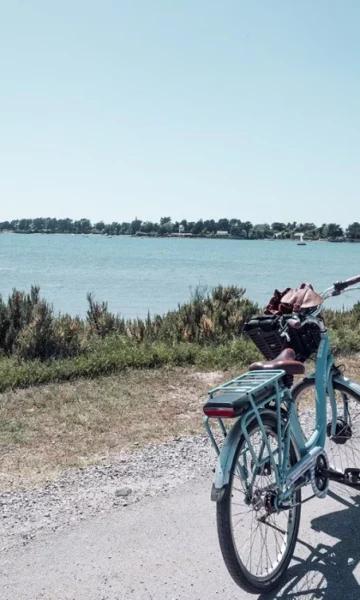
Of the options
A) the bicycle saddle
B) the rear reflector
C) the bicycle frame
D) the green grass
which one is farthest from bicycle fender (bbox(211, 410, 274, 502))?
the green grass

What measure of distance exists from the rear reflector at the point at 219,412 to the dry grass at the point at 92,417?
7.18 ft

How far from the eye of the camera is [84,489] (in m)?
4.48

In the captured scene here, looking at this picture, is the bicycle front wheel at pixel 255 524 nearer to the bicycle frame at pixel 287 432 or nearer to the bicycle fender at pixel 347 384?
the bicycle frame at pixel 287 432

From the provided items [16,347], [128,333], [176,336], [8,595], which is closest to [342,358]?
[176,336]

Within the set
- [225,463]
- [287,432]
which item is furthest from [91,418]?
[225,463]

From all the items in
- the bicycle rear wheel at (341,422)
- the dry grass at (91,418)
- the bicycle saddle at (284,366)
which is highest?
the bicycle saddle at (284,366)

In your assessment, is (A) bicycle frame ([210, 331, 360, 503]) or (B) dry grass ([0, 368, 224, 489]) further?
(B) dry grass ([0, 368, 224, 489])

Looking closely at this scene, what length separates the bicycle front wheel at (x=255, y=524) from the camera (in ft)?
9.78

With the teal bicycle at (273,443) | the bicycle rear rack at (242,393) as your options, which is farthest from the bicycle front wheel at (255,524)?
the bicycle rear rack at (242,393)

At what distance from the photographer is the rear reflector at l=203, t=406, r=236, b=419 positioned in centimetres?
293

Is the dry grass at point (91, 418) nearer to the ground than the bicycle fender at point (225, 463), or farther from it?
nearer to the ground

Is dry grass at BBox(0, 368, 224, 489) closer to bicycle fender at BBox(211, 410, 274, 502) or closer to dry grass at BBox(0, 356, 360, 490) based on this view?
dry grass at BBox(0, 356, 360, 490)

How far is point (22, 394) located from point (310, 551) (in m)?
4.32

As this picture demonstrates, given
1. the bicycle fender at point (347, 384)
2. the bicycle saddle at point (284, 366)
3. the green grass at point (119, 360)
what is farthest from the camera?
the green grass at point (119, 360)
